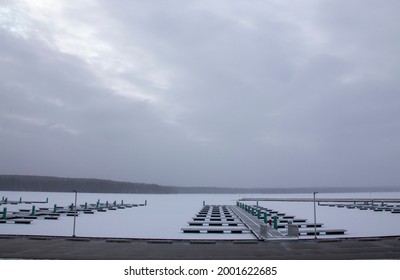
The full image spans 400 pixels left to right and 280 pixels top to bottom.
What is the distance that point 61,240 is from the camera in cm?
2598

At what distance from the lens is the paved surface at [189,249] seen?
63.7 ft

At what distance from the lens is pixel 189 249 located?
73.0 ft

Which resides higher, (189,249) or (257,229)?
(189,249)

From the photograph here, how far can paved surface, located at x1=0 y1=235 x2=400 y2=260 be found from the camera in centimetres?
1941

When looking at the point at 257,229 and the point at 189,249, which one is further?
the point at 257,229

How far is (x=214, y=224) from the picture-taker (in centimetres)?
4481

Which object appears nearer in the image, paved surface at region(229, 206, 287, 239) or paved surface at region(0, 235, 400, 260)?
paved surface at region(0, 235, 400, 260)

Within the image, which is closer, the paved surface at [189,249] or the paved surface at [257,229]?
the paved surface at [189,249]
